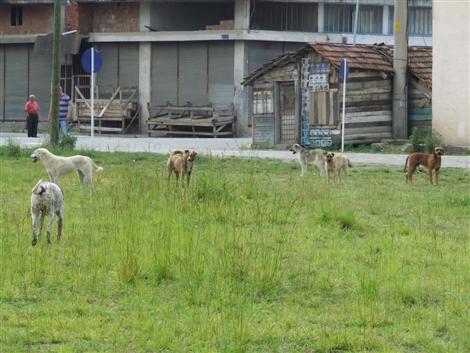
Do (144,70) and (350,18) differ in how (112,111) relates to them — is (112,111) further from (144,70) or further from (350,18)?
(350,18)

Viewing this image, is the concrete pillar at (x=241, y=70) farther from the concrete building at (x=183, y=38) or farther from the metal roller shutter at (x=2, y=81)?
the metal roller shutter at (x=2, y=81)

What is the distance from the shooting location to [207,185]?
56.1ft

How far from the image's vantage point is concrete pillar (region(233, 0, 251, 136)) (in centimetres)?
4816

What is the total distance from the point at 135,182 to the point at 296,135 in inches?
753

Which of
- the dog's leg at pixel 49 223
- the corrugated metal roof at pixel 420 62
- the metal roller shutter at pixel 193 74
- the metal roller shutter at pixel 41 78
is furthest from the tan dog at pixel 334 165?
the metal roller shutter at pixel 41 78

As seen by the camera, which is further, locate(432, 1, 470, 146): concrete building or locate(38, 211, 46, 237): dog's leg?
locate(432, 1, 470, 146): concrete building

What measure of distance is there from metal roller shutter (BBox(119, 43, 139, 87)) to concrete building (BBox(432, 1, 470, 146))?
20.0 metres

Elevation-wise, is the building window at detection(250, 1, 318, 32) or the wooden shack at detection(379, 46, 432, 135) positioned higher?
the building window at detection(250, 1, 318, 32)

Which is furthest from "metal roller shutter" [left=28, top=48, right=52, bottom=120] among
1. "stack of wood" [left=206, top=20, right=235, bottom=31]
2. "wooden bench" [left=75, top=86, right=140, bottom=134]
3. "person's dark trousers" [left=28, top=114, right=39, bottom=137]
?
"person's dark trousers" [left=28, top=114, right=39, bottom=137]

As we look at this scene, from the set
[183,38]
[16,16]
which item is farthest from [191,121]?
[16,16]

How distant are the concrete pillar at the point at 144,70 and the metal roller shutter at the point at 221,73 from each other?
9.80 ft

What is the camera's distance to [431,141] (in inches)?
1278

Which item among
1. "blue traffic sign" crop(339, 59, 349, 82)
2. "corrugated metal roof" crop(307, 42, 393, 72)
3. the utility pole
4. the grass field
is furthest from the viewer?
"corrugated metal roof" crop(307, 42, 393, 72)

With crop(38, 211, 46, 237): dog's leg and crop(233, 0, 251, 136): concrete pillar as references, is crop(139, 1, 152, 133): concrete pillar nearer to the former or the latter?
crop(233, 0, 251, 136): concrete pillar
